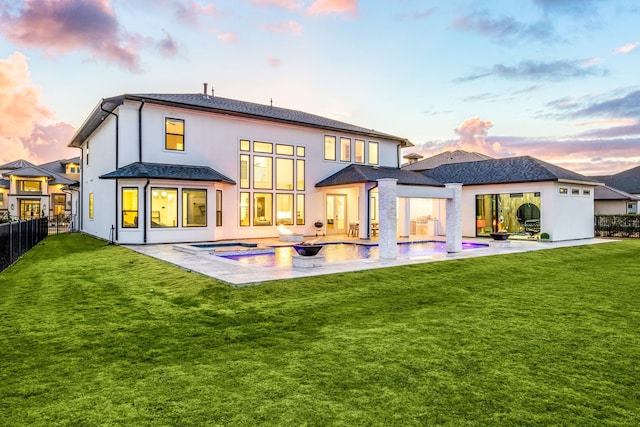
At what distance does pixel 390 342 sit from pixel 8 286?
834 centimetres

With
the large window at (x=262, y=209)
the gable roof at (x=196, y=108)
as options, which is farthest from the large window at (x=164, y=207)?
the large window at (x=262, y=209)

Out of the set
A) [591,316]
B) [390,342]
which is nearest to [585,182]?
[591,316]

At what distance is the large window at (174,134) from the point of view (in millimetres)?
17281

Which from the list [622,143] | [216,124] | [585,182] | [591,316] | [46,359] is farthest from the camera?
[622,143]

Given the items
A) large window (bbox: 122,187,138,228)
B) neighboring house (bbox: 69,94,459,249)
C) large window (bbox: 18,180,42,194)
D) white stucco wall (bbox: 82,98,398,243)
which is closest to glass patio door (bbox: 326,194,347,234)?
neighboring house (bbox: 69,94,459,249)

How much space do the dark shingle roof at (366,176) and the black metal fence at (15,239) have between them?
13.1 metres

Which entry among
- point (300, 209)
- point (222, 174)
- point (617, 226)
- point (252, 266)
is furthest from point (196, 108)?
point (617, 226)

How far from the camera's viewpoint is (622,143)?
109 feet

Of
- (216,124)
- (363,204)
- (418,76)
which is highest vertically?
(418,76)

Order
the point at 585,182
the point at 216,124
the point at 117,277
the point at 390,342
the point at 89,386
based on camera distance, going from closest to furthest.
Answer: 1. the point at 89,386
2. the point at 390,342
3. the point at 117,277
4. the point at 216,124
5. the point at 585,182

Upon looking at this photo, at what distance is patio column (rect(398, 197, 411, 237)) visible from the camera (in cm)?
2106

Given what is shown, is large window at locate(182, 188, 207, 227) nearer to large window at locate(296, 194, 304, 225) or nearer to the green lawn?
large window at locate(296, 194, 304, 225)

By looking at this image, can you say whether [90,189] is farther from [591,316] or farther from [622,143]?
[622,143]

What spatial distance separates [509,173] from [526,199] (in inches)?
93.3
